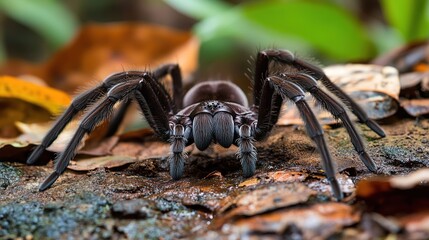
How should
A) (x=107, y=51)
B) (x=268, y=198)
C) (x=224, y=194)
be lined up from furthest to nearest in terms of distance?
Answer: (x=107, y=51), (x=224, y=194), (x=268, y=198)

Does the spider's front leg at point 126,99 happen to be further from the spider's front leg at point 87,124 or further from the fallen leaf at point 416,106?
the fallen leaf at point 416,106

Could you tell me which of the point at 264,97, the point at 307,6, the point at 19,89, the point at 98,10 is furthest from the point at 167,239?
the point at 98,10

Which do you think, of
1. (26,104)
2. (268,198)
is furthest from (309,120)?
(26,104)

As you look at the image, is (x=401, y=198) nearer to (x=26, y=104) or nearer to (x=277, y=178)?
(x=277, y=178)

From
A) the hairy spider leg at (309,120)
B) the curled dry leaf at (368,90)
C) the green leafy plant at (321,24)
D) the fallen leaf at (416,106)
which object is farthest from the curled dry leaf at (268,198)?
the green leafy plant at (321,24)

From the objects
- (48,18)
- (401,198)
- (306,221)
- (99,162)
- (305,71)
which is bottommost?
(99,162)

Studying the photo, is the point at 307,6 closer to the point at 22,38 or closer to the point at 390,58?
the point at 390,58
